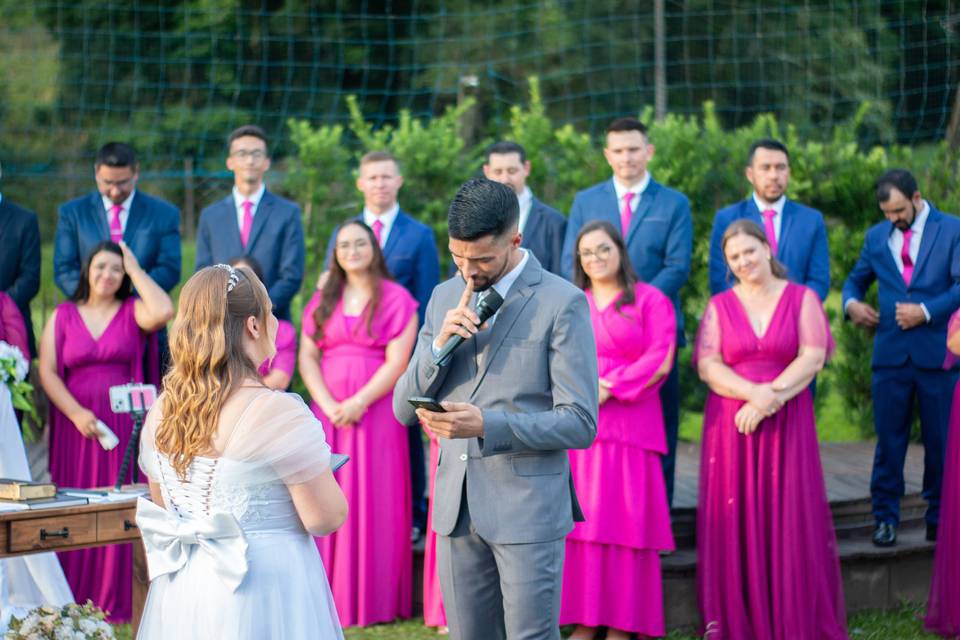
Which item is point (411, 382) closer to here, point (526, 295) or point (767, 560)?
point (526, 295)

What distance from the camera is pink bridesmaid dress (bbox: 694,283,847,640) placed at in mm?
6129

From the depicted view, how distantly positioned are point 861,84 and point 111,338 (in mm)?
14444

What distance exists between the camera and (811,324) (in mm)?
6137

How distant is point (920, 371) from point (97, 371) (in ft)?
14.2

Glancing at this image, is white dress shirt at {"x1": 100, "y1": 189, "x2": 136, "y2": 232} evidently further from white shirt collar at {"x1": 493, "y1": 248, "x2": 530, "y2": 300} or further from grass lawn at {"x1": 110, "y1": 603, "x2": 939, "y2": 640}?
white shirt collar at {"x1": 493, "y1": 248, "x2": 530, "y2": 300}

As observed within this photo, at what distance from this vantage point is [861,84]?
18.8 m

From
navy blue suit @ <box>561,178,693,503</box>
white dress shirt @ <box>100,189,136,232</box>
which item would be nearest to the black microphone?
navy blue suit @ <box>561,178,693,503</box>

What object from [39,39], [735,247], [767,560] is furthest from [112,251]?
[39,39]

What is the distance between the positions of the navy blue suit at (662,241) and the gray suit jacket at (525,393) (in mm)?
2914

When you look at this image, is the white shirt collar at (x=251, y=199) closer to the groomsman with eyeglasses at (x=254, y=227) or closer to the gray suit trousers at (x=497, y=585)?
the groomsman with eyeglasses at (x=254, y=227)

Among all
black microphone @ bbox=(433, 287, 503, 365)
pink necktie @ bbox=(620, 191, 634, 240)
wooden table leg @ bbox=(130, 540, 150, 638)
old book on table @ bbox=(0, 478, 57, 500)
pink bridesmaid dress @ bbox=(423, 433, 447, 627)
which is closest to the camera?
black microphone @ bbox=(433, 287, 503, 365)

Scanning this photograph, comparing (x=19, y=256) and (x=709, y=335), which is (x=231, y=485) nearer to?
(x=709, y=335)

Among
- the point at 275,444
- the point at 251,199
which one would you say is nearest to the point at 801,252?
the point at 251,199

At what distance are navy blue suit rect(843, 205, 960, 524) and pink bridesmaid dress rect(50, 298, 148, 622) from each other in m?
3.95
